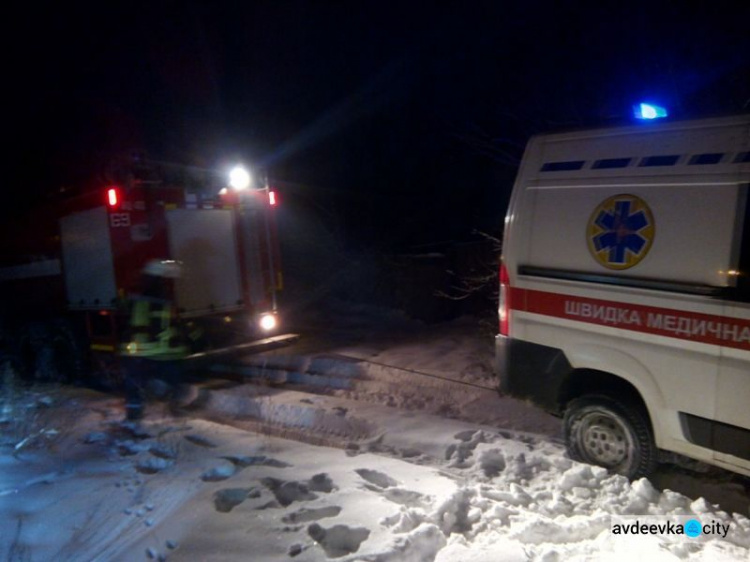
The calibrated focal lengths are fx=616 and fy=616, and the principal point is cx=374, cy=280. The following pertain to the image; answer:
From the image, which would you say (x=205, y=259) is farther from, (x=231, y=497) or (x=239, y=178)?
(x=231, y=497)

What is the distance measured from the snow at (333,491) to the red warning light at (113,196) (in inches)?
105

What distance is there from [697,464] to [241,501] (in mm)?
3514

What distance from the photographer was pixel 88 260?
334 inches

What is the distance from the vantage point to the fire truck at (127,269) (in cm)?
808

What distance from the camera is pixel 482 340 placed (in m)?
9.24

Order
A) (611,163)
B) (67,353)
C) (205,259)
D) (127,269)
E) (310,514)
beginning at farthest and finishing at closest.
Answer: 1. (67,353)
2. (205,259)
3. (127,269)
4. (611,163)
5. (310,514)

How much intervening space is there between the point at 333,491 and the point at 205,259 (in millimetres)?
5262

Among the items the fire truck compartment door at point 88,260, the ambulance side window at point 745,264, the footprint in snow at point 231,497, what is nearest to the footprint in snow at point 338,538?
the footprint in snow at point 231,497

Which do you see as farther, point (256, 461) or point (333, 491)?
Result: point (256, 461)

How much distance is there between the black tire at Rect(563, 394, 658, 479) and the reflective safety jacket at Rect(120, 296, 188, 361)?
5.25 meters

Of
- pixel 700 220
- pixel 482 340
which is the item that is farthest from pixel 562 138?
pixel 482 340

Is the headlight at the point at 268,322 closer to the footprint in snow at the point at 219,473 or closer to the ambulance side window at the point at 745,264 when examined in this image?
the footprint in snow at the point at 219,473

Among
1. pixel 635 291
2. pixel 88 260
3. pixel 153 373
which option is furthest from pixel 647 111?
pixel 88 260

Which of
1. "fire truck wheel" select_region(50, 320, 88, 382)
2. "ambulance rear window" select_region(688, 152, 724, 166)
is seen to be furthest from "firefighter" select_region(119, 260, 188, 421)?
"ambulance rear window" select_region(688, 152, 724, 166)
